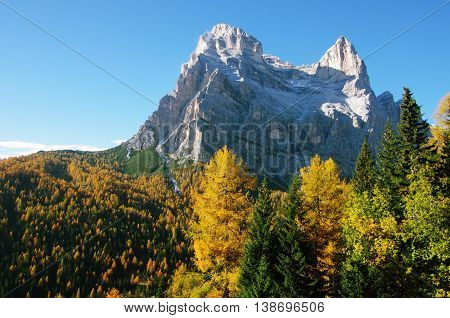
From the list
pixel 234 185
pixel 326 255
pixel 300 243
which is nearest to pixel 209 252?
pixel 234 185

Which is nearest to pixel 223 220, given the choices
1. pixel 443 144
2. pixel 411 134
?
pixel 411 134

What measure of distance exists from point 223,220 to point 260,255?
4308mm

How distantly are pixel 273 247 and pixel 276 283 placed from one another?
3.86 metres

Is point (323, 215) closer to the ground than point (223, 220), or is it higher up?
higher up

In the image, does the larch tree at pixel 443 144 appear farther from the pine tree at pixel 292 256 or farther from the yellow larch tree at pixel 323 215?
the pine tree at pixel 292 256

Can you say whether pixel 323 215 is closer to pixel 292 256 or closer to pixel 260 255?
pixel 292 256

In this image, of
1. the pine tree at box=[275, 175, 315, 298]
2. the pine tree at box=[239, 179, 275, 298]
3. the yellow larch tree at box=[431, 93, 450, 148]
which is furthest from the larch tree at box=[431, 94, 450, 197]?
the pine tree at box=[239, 179, 275, 298]

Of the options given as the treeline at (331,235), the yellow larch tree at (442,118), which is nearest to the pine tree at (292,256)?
the treeline at (331,235)

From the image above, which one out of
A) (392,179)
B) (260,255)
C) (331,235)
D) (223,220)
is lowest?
(260,255)

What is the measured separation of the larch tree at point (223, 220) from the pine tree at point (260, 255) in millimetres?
857

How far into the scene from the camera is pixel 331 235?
107 ft

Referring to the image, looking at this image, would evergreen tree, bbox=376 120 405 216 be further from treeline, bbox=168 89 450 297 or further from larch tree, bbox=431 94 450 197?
larch tree, bbox=431 94 450 197

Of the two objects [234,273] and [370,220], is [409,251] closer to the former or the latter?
[370,220]

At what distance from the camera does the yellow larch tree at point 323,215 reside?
3185cm
